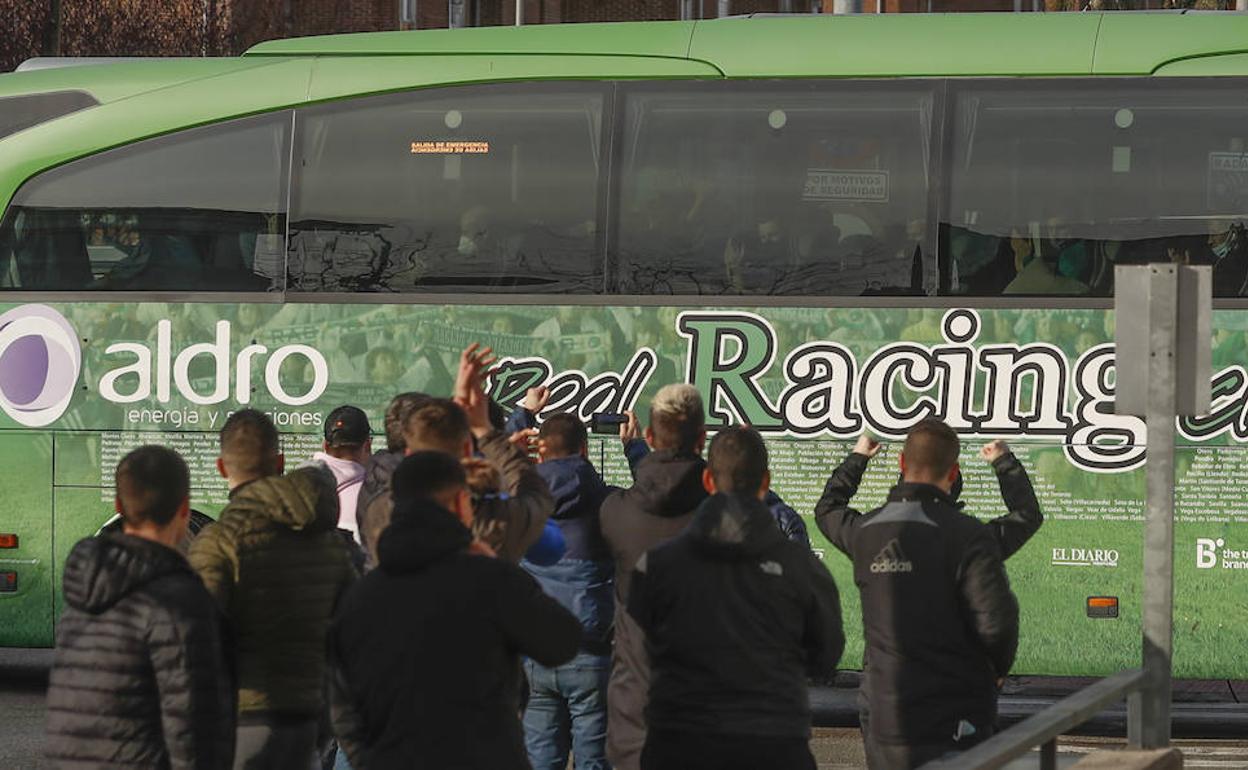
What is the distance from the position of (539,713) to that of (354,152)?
16.0 ft

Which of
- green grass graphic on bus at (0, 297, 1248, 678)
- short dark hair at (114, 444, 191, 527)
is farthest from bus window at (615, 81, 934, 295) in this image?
short dark hair at (114, 444, 191, 527)

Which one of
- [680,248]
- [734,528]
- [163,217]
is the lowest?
[734,528]

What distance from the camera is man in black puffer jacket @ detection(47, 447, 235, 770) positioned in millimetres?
5652

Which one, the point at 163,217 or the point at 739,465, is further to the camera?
the point at 163,217

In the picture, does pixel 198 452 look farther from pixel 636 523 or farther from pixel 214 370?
pixel 636 523

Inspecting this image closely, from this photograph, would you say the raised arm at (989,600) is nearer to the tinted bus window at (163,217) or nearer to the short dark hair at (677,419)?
the short dark hair at (677,419)

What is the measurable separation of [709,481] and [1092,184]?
17.8 feet

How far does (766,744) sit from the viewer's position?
6.09 meters

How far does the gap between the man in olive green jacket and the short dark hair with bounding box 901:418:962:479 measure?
188 cm

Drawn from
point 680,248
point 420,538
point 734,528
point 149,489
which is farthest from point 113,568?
point 680,248

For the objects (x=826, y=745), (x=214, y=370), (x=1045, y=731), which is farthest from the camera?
(x=214, y=370)

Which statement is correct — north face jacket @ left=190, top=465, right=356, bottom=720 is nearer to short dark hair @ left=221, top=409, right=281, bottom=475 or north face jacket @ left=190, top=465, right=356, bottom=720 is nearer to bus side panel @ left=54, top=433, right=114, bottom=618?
short dark hair @ left=221, top=409, right=281, bottom=475

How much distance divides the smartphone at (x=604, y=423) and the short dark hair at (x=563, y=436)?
3.31 meters

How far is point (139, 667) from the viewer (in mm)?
5684
